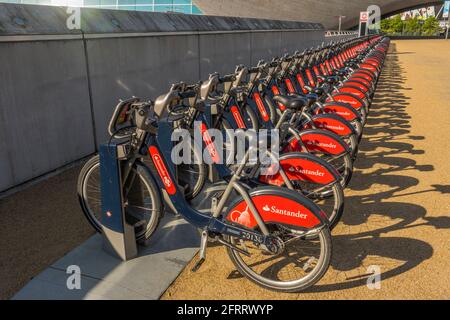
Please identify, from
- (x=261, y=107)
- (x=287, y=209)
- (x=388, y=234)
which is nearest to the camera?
(x=287, y=209)

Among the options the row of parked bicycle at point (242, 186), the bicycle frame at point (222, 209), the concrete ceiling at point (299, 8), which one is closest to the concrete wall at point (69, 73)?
Result: the row of parked bicycle at point (242, 186)

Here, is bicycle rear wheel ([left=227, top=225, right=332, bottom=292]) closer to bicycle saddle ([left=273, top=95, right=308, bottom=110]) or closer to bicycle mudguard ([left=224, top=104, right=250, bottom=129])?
bicycle saddle ([left=273, top=95, right=308, bottom=110])

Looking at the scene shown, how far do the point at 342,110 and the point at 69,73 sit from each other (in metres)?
3.41

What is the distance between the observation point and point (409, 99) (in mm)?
9820

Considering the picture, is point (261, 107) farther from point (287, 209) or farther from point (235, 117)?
point (287, 209)

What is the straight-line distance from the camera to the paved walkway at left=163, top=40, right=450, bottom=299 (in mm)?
2734

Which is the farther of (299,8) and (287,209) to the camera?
(299,8)

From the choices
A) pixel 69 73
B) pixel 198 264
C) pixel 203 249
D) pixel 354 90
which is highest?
pixel 69 73

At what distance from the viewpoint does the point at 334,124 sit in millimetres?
4453

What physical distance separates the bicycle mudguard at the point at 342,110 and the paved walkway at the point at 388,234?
649mm

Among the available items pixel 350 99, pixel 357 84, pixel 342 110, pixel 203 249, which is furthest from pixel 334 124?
pixel 357 84

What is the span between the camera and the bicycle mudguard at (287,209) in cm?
252

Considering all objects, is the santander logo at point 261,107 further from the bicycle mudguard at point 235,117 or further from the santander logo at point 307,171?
the santander logo at point 307,171
